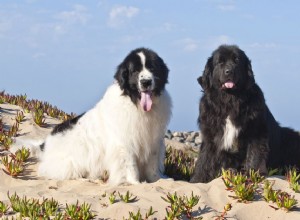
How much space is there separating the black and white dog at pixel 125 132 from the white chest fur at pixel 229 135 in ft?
2.86

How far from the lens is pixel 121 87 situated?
23.5ft

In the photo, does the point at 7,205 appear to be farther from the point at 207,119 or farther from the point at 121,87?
the point at 207,119

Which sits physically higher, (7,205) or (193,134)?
(193,134)

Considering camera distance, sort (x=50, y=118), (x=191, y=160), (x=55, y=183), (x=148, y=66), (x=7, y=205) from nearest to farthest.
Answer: (x=7, y=205) → (x=148, y=66) → (x=55, y=183) → (x=191, y=160) → (x=50, y=118)

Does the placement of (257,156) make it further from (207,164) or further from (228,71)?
(228,71)

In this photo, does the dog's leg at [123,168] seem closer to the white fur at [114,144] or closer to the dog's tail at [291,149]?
the white fur at [114,144]

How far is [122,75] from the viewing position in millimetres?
7062

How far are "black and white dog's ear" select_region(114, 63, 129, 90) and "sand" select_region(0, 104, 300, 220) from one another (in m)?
1.34

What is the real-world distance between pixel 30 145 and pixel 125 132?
2423mm

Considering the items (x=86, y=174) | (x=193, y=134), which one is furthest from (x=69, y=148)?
(x=193, y=134)

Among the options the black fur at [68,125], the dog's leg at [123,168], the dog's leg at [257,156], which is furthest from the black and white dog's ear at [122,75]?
the dog's leg at [257,156]

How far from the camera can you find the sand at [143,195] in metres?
5.91

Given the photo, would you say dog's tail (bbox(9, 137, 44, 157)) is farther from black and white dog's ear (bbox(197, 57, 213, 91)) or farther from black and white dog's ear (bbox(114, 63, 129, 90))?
black and white dog's ear (bbox(197, 57, 213, 91))

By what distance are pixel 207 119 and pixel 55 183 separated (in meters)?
2.35
